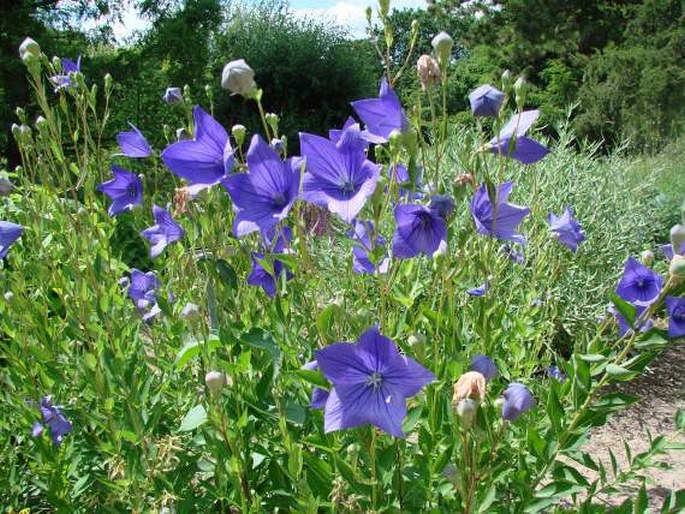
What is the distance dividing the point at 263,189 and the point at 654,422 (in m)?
3.37

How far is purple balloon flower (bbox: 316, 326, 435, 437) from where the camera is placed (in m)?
1.17

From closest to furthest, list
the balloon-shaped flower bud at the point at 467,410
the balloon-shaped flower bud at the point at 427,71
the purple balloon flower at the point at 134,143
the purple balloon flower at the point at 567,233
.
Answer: the balloon-shaped flower bud at the point at 467,410 → the balloon-shaped flower bud at the point at 427,71 → the purple balloon flower at the point at 134,143 → the purple balloon flower at the point at 567,233

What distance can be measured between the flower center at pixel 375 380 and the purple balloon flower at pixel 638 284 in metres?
0.65

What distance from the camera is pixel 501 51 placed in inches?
794

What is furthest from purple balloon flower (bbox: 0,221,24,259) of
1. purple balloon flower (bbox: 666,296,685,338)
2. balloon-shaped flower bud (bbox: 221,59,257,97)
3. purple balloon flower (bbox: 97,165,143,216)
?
purple balloon flower (bbox: 666,296,685,338)

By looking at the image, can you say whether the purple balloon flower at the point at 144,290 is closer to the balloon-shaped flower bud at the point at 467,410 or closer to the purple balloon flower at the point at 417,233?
the purple balloon flower at the point at 417,233

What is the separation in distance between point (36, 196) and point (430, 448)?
1.65 meters

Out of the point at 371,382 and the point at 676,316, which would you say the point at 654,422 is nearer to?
the point at 676,316

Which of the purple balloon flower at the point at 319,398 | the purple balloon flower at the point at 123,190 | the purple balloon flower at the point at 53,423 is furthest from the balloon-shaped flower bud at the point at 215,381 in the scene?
the purple balloon flower at the point at 123,190

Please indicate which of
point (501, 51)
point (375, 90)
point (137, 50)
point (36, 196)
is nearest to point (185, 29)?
point (137, 50)

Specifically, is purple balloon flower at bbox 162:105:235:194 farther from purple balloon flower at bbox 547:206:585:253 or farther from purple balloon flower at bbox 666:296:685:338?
purple balloon flower at bbox 547:206:585:253

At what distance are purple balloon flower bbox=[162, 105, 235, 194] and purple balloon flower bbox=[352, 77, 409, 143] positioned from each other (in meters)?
0.28

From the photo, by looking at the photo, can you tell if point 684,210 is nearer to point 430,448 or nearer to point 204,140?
point 430,448

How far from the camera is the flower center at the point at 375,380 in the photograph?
1216 millimetres
